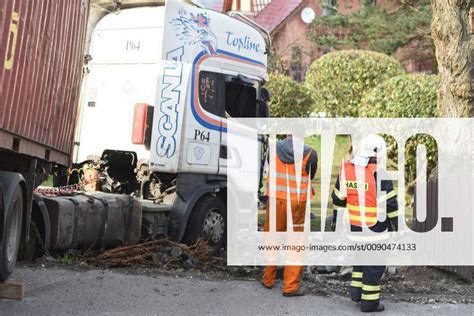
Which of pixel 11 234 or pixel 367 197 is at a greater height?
pixel 367 197

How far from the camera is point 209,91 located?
9.50 metres

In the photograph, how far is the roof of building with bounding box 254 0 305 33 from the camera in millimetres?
30641

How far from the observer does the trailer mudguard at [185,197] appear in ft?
30.0

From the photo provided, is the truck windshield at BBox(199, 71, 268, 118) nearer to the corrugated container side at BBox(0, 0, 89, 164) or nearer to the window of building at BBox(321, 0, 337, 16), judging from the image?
the corrugated container side at BBox(0, 0, 89, 164)

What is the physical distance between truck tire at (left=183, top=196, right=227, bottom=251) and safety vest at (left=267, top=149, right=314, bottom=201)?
7.19ft

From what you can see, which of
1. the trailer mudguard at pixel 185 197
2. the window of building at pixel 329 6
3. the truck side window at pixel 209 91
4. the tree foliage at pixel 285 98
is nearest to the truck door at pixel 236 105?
the truck side window at pixel 209 91

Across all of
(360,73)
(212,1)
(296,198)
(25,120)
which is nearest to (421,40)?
(360,73)

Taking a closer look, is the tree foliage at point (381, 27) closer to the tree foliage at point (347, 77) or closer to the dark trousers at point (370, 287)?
the tree foliage at point (347, 77)

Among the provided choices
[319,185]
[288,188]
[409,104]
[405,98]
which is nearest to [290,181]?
[288,188]

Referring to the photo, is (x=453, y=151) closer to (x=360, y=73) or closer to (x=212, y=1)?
(x=212, y=1)

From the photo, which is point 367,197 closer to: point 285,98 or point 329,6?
point 285,98

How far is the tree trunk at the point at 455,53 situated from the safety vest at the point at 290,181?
2.69 m

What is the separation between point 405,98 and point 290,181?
272 inches

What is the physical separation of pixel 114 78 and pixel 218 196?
6.99ft
